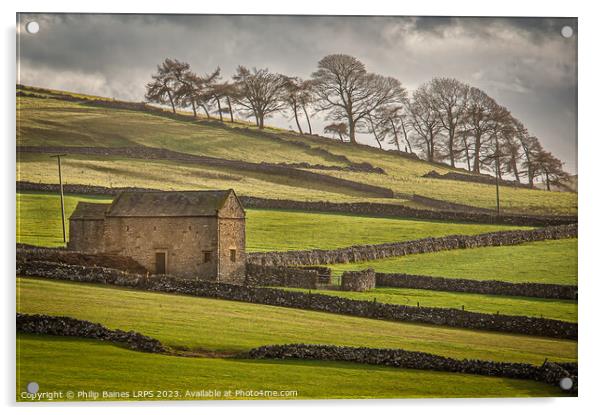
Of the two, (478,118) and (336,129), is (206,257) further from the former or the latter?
(478,118)

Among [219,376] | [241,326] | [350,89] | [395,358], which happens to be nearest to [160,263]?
[241,326]

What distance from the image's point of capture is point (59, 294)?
12516mm

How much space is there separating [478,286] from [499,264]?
0.49 meters

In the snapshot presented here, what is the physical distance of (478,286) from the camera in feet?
44.2

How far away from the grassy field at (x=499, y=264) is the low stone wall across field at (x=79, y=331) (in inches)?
130

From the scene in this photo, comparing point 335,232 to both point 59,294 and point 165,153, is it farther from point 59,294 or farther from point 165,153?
point 59,294

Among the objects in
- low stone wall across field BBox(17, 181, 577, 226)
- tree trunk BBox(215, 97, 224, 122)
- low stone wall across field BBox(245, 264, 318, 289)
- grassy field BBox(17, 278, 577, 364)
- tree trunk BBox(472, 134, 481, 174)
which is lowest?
grassy field BBox(17, 278, 577, 364)

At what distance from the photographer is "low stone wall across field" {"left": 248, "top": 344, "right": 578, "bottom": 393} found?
480 inches

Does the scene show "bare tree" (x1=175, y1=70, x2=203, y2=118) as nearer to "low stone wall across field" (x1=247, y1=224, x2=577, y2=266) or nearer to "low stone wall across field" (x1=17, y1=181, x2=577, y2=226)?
Result: "low stone wall across field" (x1=17, y1=181, x2=577, y2=226)

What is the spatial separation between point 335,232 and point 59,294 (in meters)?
4.33

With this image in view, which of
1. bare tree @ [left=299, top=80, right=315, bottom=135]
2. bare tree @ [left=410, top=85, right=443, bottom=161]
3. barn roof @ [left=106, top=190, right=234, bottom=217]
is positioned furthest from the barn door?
bare tree @ [left=410, top=85, right=443, bottom=161]

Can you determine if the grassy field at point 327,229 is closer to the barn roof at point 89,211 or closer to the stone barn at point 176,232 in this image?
the barn roof at point 89,211

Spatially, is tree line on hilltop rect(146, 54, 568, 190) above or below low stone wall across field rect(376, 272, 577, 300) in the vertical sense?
above

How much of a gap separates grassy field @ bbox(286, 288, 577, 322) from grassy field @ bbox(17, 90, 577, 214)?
1.49 metres
